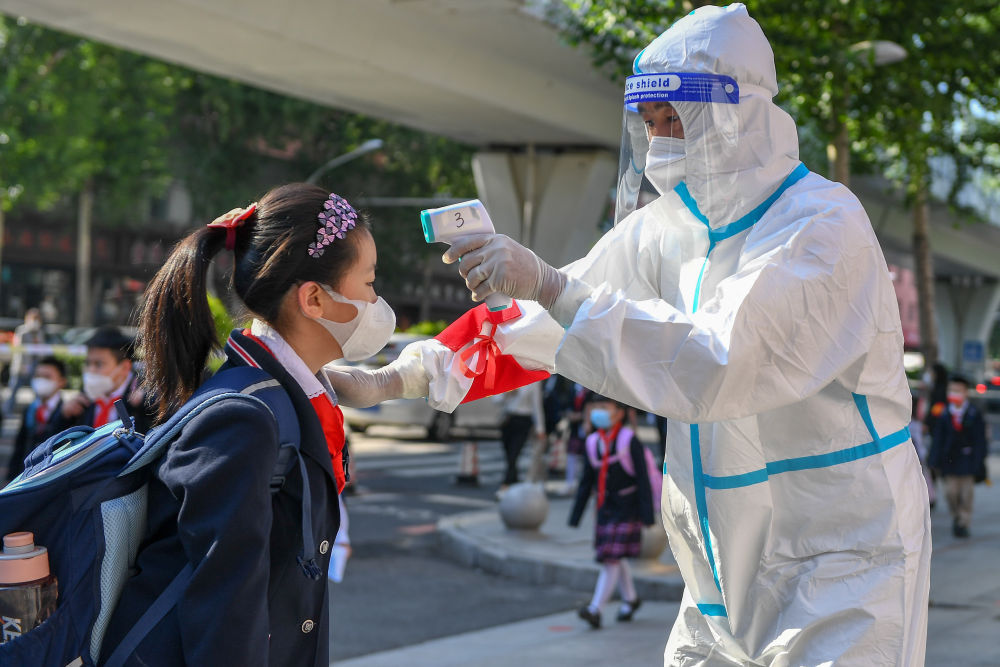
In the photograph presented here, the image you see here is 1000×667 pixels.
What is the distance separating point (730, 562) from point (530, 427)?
36.2 feet

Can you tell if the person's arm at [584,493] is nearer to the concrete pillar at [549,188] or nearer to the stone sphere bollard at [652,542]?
the stone sphere bollard at [652,542]

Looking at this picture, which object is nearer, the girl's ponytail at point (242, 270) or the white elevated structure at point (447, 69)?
the girl's ponytail at point (242, 270)

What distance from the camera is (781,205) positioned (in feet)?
7.63

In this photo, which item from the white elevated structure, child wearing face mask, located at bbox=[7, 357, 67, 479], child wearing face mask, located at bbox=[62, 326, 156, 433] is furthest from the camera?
the white elevated structure

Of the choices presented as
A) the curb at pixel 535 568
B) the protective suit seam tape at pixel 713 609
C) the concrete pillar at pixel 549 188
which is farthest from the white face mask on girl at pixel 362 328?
the concrete pillar at pixel 549 188

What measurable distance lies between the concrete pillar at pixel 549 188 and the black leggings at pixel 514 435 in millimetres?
5848

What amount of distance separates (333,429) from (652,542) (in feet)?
21.5

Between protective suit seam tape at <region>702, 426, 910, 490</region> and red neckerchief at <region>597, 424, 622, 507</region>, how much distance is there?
207 inches

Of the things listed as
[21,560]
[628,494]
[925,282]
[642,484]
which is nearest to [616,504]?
[628,494]

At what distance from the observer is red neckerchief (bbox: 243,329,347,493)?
221 centimetres

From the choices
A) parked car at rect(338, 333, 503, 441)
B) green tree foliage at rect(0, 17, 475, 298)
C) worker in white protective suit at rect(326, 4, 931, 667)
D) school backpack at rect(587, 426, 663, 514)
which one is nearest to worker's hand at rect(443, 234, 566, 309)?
worker in white protective suit at rect(326, 4, 931, 667)

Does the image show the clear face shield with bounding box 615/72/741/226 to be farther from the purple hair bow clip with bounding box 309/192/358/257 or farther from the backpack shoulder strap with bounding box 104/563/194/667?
the backpack shoulder strap with bounding box 104/563/194/667

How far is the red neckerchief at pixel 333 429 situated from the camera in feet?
7.25

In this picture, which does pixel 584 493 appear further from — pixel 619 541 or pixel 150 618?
pixel 150 618
